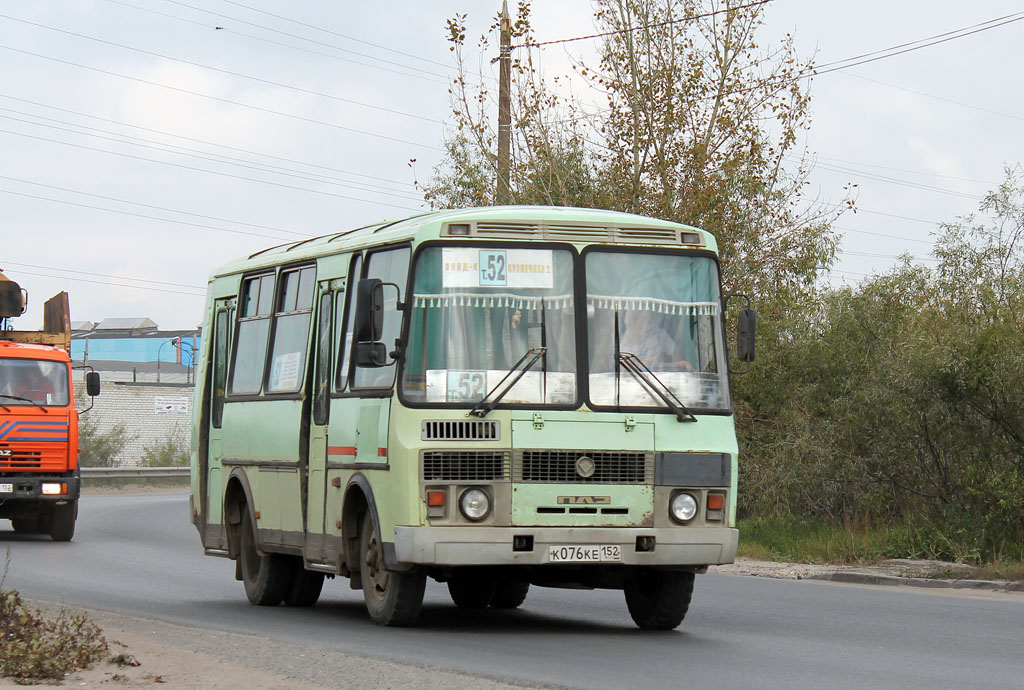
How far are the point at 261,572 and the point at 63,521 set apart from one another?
38.4 feet

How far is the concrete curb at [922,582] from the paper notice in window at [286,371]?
736cm

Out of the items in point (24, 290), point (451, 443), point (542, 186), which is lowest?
point (451, 443)

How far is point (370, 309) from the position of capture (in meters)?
11.7

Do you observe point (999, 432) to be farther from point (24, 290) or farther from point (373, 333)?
point (24, 290)

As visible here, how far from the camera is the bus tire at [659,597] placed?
12.9 m

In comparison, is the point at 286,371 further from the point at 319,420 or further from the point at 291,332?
the point at 319,420

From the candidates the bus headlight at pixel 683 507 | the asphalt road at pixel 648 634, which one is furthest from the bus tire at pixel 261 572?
the bus headlight at pixel 683 507

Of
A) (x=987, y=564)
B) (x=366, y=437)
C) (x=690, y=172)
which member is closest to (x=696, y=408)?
(x=366, y=437)

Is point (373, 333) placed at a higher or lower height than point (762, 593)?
higher

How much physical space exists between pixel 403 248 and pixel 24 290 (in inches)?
603

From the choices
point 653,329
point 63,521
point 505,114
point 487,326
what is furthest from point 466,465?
point 505,114

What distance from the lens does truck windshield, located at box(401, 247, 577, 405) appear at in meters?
11.9

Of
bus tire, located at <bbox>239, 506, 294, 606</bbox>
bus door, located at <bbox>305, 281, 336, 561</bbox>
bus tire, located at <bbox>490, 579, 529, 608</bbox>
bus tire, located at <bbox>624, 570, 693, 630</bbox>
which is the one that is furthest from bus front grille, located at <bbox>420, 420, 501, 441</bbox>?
bus tire, located at <bbox>239, 506, 294, 606</bbox>

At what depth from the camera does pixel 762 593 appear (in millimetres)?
17000
